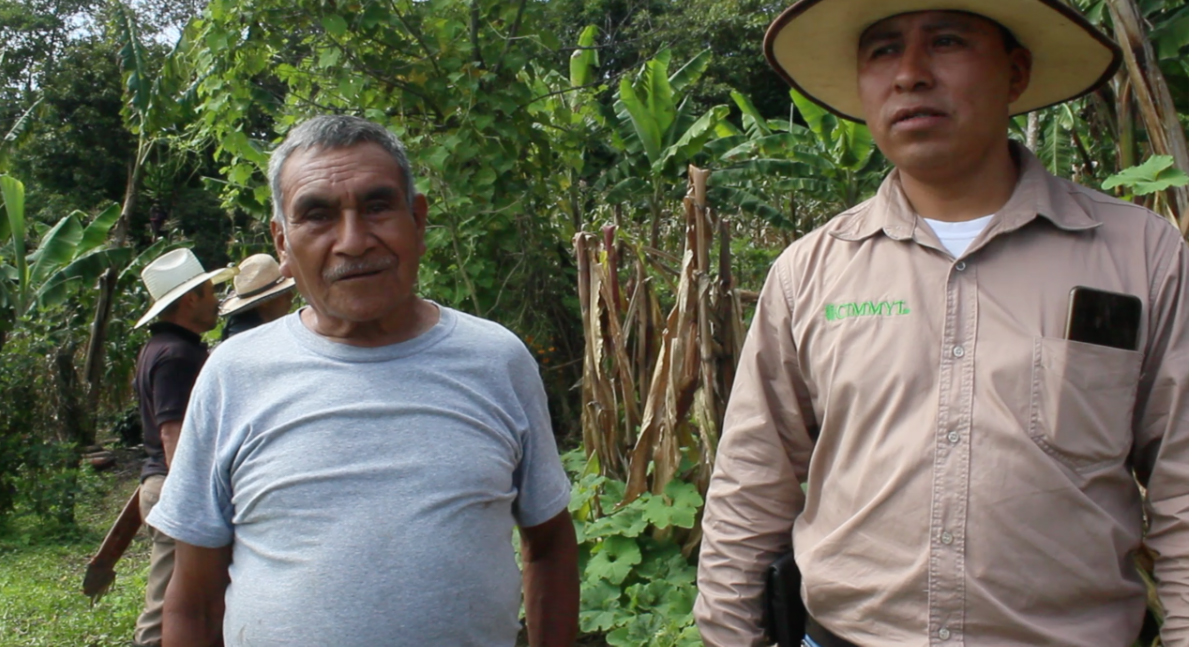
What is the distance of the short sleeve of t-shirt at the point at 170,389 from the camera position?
3381mm

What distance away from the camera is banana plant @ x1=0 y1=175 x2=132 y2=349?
7.56m

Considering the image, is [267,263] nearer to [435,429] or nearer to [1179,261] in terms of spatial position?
[435,429]

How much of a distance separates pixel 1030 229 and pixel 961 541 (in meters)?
A: 0.54

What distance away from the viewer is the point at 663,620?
3230 millimetres

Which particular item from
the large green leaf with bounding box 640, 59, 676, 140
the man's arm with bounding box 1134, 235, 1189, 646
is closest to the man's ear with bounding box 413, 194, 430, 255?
the man's arm with bounding box 1134, 235, 1189, 646

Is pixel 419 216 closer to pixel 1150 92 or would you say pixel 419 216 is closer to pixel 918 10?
pixel 918 10

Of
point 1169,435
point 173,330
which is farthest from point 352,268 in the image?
point 173,330

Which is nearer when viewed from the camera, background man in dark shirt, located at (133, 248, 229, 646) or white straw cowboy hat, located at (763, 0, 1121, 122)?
white straw cowboy hat, located at (763, 0, 1121, 122)

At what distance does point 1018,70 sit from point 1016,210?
0.36m

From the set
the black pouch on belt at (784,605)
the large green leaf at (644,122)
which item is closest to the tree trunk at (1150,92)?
the black pouch on belt at (784,605)

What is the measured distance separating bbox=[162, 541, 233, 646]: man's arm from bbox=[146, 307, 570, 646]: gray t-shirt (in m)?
0.03

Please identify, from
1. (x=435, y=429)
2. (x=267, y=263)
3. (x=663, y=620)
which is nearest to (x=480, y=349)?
(x=435, y=429)

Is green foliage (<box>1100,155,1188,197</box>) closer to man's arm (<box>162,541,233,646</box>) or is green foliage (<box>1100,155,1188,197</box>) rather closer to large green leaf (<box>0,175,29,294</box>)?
man's arm (<box>162,541,233,646</box>)

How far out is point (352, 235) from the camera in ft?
5.20
